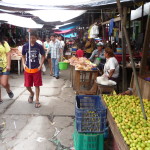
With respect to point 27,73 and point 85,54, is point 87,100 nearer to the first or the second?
point 27,73

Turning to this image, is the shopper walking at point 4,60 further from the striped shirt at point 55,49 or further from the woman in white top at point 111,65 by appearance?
the striped shirt at point 55,49

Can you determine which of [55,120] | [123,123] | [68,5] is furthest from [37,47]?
[123,123]

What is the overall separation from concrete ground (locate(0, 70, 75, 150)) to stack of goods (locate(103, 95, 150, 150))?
3.82ft

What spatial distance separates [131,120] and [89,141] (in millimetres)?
756

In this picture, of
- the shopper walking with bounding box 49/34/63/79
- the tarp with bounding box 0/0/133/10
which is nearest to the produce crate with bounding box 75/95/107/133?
the tarp with bounding box 0/0/133/10

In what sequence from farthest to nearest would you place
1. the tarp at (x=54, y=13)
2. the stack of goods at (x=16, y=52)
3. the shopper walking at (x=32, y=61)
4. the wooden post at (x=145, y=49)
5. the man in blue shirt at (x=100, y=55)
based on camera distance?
the stack of goods at (x=16, y=52), the man in blue shirt at (x=100, y=55), the tarp at (x=54, y=13), the shopper walking at (x=32, y=61), the wooden post at (x=145, y=49)

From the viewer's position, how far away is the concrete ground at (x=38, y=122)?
371 cm

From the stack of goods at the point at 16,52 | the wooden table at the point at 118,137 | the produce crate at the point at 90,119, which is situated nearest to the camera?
the wooden table at the point at 118,137

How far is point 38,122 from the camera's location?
460 centimetres

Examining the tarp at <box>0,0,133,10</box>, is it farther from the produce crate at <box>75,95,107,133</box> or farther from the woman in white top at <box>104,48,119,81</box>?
the produce crate at <box>75,95,107,133</box>

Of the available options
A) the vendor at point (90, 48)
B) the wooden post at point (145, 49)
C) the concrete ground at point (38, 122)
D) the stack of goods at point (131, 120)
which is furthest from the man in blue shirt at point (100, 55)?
the stack of goods at point (131, 120)

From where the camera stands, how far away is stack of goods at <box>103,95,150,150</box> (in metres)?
2.31

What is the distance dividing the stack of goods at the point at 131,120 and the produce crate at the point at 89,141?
0.46 meters

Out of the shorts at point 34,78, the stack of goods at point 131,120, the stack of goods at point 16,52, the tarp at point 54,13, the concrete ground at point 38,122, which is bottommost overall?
the concrete ground at point 38,122
